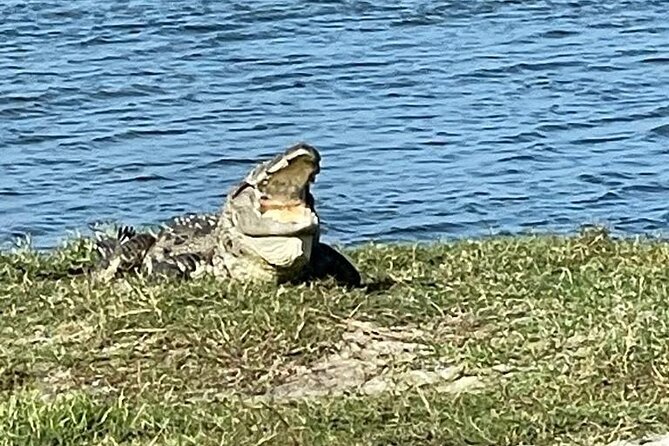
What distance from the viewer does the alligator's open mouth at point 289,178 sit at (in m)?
7.48

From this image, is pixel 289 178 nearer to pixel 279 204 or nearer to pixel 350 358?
pixel 279 204

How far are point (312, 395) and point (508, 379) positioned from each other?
64cm

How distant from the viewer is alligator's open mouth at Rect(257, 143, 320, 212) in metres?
7.48

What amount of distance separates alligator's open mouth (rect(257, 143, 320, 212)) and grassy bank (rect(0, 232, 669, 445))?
388 mm

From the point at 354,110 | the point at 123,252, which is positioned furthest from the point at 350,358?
the point at 354,110

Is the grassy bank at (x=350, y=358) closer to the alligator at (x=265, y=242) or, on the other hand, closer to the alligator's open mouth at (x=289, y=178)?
the alligator at (x=265, y=242)

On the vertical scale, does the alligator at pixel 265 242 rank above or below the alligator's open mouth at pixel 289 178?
below

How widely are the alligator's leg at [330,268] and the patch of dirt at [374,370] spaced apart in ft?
2.20

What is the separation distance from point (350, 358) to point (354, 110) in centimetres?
950

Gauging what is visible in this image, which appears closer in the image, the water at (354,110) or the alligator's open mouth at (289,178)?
the alligator's open mouth at (289,178)

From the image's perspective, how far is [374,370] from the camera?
263 inches

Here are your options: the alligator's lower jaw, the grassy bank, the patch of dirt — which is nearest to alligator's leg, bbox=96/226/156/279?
the grassy bank

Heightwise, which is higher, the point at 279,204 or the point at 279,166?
the point at 279,166

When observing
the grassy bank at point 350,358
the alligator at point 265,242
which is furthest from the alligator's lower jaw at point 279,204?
the grassy bank at point 350,358
